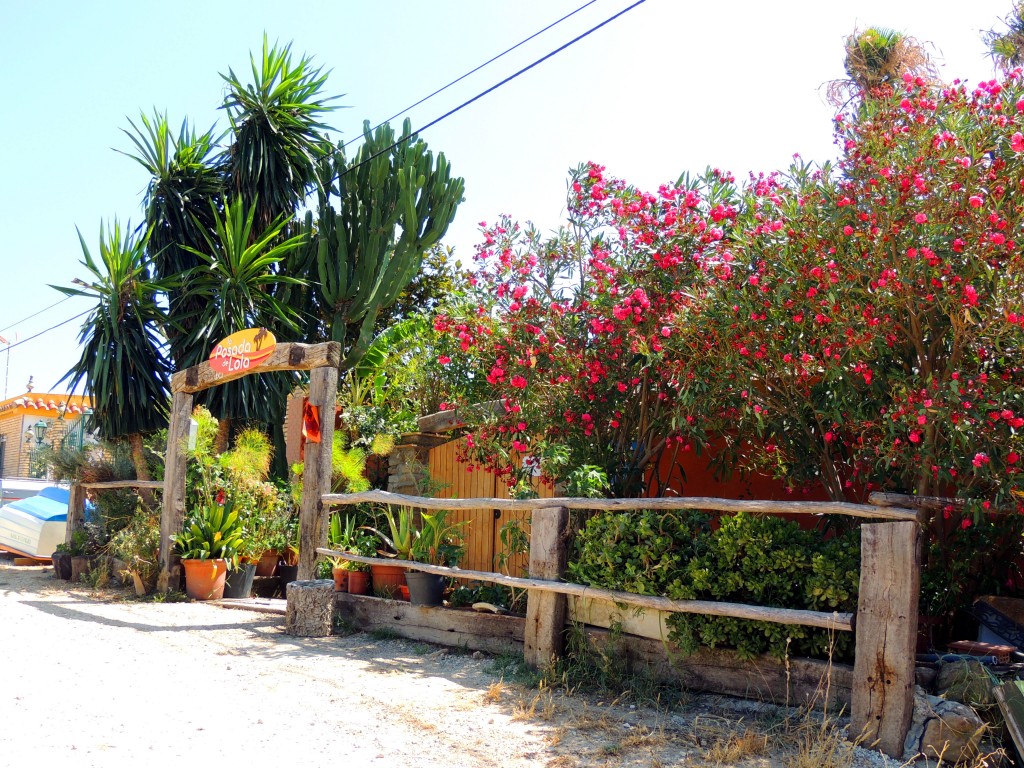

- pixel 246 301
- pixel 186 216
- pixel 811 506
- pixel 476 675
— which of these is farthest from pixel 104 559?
pixel 811 506

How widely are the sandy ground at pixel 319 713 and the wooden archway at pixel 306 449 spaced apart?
1.23 metres

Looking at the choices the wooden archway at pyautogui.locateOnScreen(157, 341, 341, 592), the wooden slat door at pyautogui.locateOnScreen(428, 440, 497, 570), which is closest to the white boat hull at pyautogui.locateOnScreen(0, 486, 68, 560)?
the wooden archway at pyautogui.locateOnScreen(157, 341, 341, 592)

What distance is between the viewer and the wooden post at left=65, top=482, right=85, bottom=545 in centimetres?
1167

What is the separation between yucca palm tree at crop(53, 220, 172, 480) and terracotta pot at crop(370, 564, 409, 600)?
4805mm

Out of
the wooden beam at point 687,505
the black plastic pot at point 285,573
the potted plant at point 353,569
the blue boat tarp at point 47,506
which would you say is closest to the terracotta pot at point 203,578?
the black plastic pot at point 285,573

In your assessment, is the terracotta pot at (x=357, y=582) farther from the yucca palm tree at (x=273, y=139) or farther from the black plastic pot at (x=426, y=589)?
the yucca palm tree at (x=273, y=139)

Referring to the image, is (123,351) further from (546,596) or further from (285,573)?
(546,596)

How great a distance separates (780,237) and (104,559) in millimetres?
8585

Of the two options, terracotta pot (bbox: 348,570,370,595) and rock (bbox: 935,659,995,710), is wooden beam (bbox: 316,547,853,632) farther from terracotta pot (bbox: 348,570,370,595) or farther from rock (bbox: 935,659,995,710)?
terracotta pot (bbox: 348,570,370,595)

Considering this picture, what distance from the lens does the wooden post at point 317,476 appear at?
7727mm

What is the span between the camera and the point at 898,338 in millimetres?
5000

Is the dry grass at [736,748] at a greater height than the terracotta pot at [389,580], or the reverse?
the terracotta pot at [389,580]

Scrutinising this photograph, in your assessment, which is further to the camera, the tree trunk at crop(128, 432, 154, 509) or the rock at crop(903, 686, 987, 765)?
the tree trunk at crop(128, 432, 154, 509)

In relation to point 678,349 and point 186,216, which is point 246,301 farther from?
point 678,349
